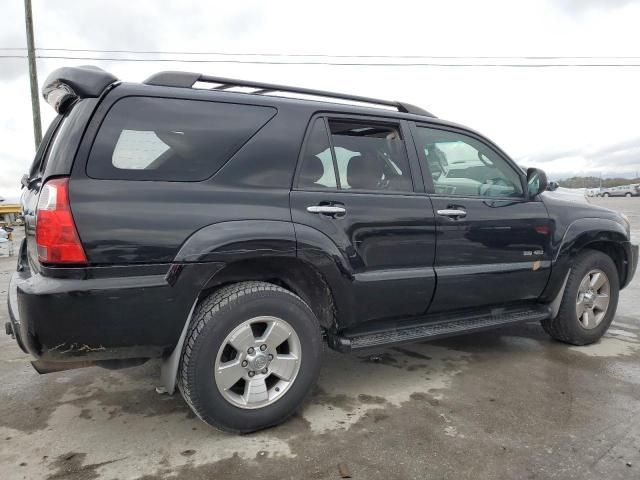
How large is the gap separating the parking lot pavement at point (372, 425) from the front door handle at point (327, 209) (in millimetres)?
900

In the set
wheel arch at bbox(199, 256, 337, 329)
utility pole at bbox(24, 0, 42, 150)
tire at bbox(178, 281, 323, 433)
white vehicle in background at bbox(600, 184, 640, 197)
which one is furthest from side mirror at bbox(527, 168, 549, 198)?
white vehicle in background at bbox(600, 184, 640, 197)

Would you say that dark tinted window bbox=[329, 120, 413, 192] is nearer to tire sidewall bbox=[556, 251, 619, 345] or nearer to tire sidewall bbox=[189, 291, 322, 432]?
tire sidewall bbox=[189, 291, 322, 432]

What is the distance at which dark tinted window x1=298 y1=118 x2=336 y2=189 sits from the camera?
273cm

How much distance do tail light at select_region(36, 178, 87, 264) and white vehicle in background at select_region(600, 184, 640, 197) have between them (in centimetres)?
5414

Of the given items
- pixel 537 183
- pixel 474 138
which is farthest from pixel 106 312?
pixel 537 183

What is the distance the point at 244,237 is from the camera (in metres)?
2.42

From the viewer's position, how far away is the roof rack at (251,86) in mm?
2551

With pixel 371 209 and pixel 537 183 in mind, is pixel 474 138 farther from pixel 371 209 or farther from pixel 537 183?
pixel 371 209

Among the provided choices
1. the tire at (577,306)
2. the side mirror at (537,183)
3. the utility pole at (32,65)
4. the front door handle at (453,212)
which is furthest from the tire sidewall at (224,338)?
the utility pole at (32,65)

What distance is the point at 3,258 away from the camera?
35.1 feet

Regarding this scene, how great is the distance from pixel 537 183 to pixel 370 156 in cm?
149

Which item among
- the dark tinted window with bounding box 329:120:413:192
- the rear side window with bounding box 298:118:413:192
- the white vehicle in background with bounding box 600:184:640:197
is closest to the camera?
the rear side window with bounding box 298:118:413:192

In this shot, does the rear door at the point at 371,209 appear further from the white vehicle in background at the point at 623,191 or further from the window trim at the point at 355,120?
the white vehicle in background at the point at 623,191

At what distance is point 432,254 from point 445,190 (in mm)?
499
